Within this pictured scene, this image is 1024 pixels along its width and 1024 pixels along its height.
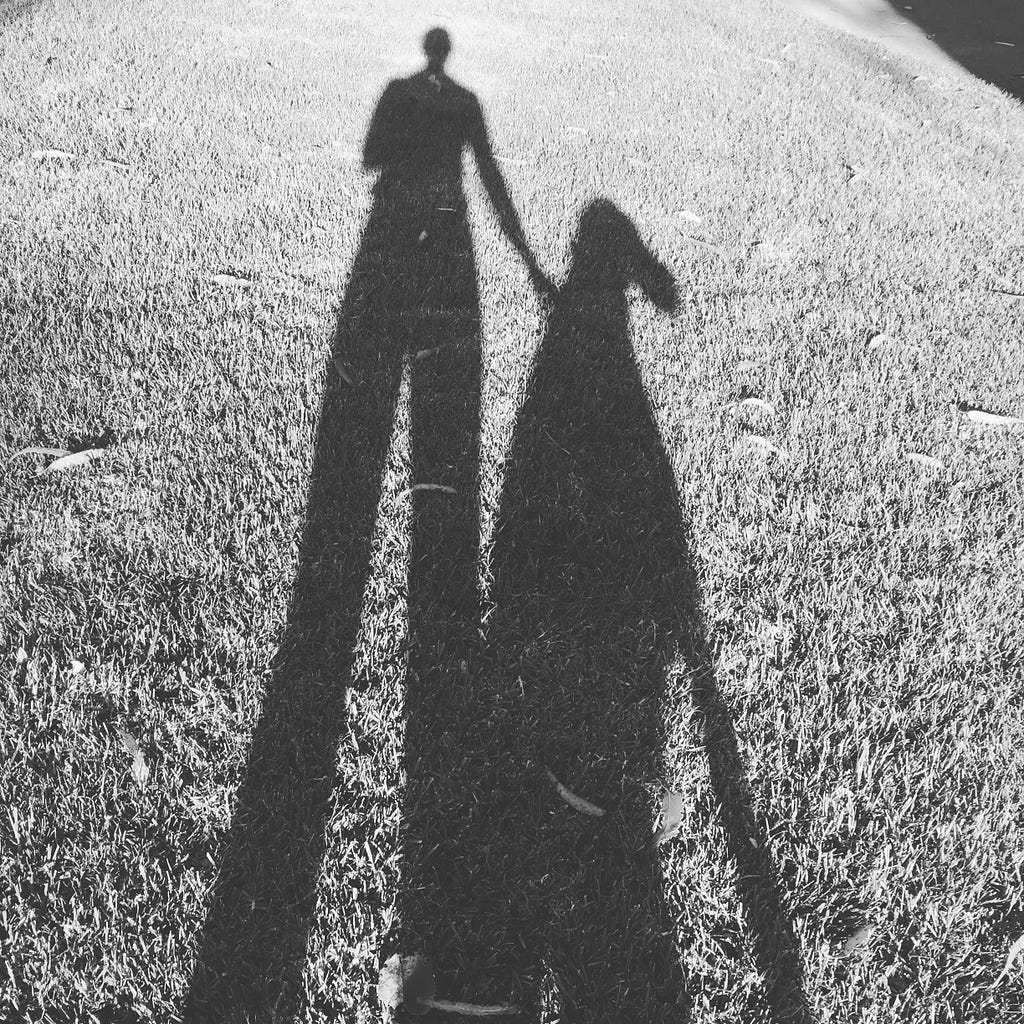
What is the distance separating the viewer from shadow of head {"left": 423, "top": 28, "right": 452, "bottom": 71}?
7.36 metres

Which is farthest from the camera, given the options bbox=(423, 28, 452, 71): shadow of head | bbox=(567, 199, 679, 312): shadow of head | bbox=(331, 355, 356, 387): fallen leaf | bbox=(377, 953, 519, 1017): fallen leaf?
bbox=(423, 28, 452, 71): shadow of head

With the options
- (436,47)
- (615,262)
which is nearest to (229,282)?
(615,262)

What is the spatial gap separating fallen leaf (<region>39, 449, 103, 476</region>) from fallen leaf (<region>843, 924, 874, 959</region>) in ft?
8.87

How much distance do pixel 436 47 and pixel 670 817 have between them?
839 centimetres

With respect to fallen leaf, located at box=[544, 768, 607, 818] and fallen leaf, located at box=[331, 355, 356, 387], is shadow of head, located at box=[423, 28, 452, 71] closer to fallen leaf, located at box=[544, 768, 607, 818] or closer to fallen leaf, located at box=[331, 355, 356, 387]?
fallen leaf, located at box=[331, 355, 356, 387]

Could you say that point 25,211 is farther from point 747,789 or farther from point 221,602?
point 747,789

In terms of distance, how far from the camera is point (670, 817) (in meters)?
1.78

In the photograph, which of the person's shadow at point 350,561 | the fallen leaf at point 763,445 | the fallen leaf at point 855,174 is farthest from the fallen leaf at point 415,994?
the fallen leaf at point 855,174

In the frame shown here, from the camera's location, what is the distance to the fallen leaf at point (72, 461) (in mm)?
2549

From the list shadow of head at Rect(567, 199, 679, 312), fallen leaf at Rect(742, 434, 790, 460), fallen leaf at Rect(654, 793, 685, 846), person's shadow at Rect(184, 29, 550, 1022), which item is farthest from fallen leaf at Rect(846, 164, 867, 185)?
fallen leaf at Rect(654, 793, 685, 846)

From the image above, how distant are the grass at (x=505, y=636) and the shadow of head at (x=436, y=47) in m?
3.72

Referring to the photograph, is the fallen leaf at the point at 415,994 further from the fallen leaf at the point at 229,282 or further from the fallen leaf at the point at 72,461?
the fallen leaf at the point at 229,282

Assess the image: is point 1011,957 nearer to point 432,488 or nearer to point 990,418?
point 432,488

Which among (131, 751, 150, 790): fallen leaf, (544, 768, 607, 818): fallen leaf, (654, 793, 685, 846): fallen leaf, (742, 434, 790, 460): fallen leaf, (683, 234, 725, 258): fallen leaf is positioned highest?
(683, 234, 725, 258): fallen leaf
